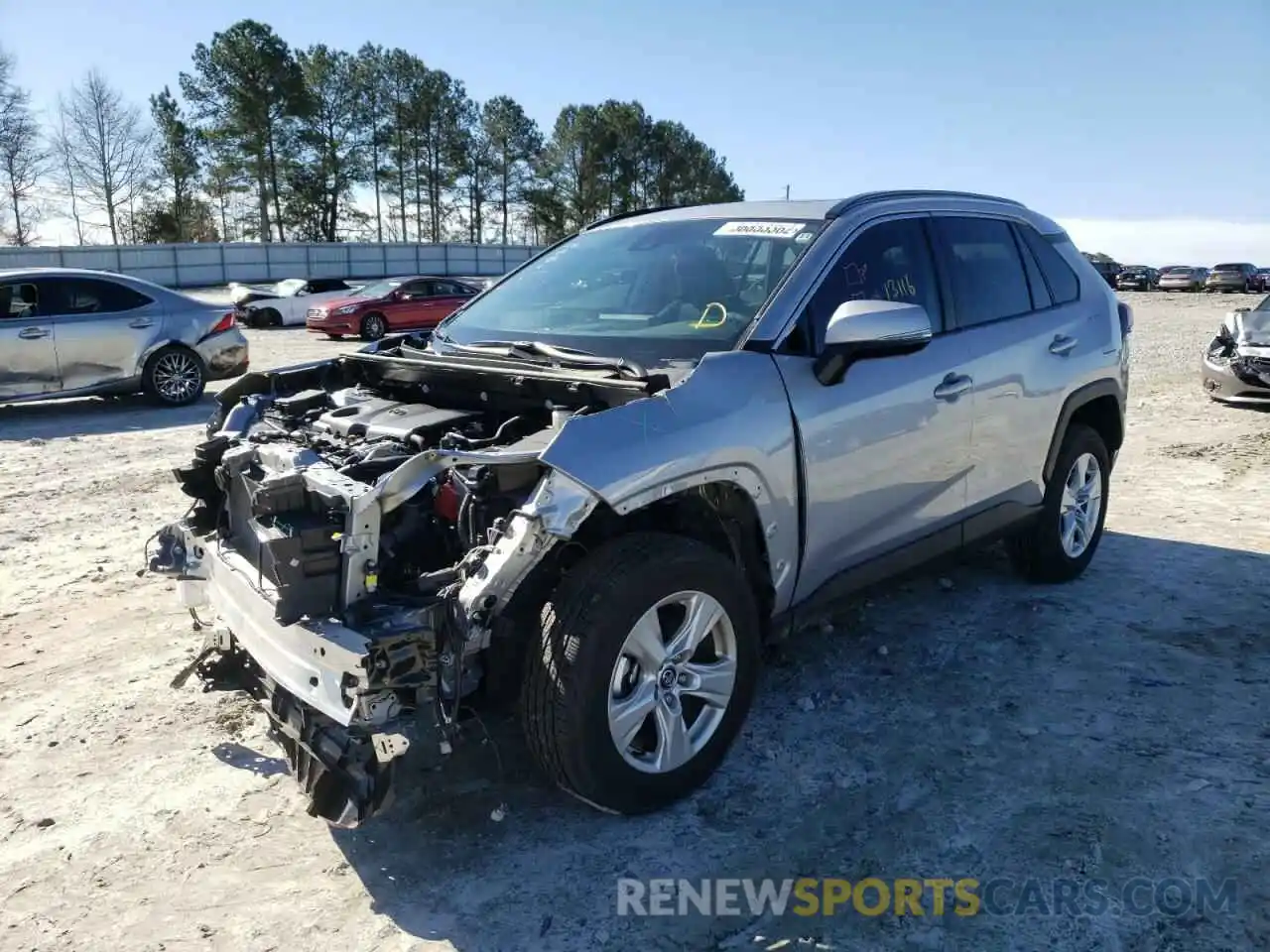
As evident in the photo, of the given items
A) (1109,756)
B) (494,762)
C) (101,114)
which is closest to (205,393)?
(494,762)

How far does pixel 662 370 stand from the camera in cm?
348

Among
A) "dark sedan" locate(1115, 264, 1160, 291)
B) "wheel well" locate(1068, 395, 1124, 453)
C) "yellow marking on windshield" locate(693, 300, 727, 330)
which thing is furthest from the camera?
"dark sedan" locate(1115, 264, 1160, 291)

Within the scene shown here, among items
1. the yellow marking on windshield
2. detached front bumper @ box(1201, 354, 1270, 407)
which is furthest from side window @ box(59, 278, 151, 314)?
detached front bumper @ box(1201, 354, 1270, 407)

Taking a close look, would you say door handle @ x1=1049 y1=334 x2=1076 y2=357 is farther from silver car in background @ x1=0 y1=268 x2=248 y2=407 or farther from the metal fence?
the metal fence

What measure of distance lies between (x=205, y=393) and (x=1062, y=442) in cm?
1068

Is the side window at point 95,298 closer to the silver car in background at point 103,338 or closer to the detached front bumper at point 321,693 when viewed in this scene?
the silver car in background at point 103,338

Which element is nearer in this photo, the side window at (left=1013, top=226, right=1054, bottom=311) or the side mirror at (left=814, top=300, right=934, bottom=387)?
the side mirror at (left=814, top=300, right=934, bottom=387)

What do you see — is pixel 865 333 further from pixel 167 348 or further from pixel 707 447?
pixel 167 348

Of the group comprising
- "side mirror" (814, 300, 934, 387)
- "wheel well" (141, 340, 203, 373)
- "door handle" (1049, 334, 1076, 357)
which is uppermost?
"side mirror" (814, 300, 934, 387)

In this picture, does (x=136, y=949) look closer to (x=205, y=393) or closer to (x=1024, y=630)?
(x=1024, y=630)

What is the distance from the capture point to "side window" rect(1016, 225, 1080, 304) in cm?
507

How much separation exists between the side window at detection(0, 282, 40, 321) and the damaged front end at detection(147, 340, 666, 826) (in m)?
8.27

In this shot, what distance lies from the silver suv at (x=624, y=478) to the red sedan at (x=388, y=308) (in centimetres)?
1711

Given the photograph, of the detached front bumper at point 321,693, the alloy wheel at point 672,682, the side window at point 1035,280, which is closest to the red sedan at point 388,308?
the side window at point 1035,280
